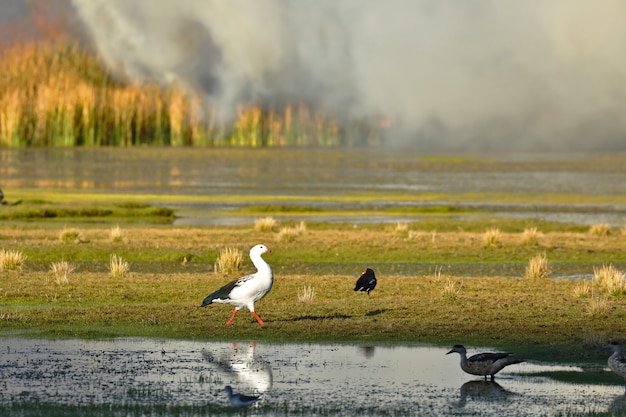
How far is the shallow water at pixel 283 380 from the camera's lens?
1179 cm

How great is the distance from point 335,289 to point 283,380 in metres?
9.33

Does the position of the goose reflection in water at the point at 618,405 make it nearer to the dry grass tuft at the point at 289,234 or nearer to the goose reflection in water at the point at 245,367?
the goose reflection in water at the point at 245,367

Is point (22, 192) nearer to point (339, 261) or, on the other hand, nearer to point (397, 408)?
point (339, 261)

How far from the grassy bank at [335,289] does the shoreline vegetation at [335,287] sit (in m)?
0.03

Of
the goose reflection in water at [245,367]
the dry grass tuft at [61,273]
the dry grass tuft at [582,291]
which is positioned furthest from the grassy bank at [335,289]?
the goose reflection in water at [245,367]

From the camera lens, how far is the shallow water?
38.7 ft

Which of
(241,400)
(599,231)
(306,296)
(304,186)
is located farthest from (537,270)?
(304,186)

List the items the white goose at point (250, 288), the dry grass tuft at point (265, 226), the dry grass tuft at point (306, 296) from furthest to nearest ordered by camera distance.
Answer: the dry grass tuft at point (265, 226)
the dry grass tuft at point (306, 296)
the white goose at point (250, 288)

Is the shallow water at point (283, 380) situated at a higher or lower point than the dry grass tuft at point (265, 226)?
lower

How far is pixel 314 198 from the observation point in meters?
66.4

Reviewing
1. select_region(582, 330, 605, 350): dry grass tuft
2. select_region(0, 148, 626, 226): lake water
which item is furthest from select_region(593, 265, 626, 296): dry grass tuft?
select_region(0, 148, 626, 226): lake water

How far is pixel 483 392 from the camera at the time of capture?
500 inches

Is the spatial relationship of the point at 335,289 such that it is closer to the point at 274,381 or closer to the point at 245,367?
the point at 245,367

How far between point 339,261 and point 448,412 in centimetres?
1838
